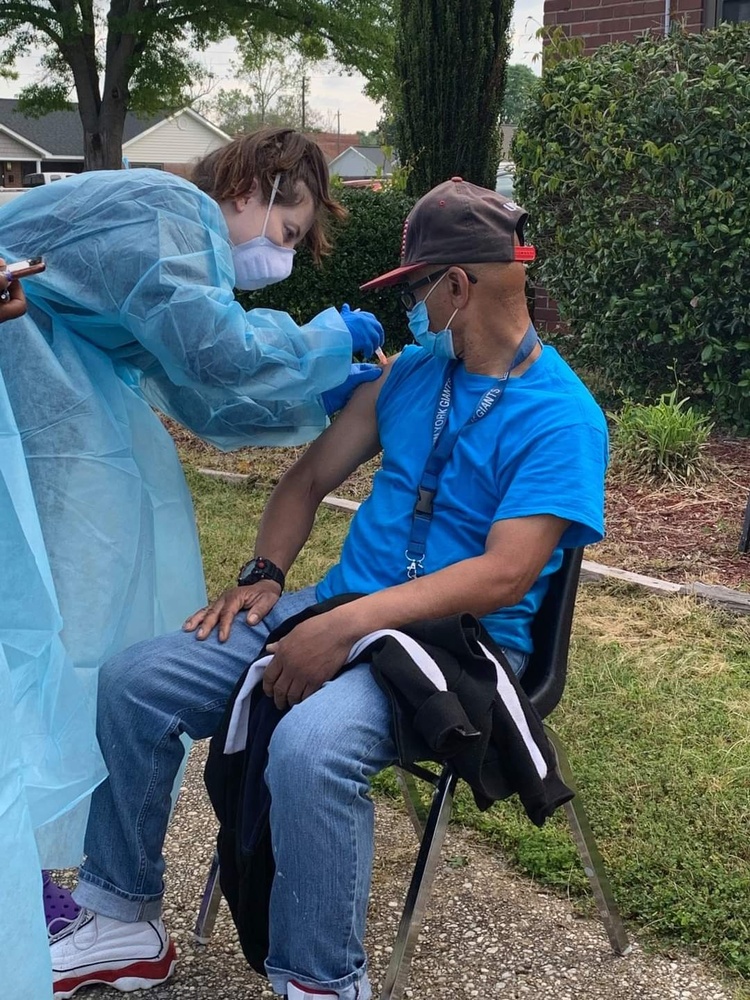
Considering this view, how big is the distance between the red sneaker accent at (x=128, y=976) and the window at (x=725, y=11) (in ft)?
23.0

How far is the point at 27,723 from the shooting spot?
2164 millimetres

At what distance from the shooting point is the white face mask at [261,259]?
2.62 m

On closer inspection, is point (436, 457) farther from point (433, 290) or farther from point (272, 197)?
point (272, 197)

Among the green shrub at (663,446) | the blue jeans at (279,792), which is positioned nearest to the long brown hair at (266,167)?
the blue jeans at (279,792)

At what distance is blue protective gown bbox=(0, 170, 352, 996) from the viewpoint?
2168 mm

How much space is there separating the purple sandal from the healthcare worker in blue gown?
0.16m

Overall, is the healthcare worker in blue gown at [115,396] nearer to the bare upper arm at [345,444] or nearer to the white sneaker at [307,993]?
the bare upper arm at [345,444]

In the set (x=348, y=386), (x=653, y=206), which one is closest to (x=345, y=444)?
(x=348, y=386)

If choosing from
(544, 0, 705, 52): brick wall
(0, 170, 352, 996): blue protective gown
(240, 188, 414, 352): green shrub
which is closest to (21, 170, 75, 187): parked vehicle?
(0, 170, 352, 996): blue protective gown

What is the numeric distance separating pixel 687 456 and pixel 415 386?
350 cm

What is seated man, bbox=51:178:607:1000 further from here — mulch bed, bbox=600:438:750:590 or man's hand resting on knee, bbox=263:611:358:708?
mulch bed, bbox=600:438:750:590

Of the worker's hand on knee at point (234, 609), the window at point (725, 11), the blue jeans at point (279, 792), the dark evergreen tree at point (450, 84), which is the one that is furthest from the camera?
the dark evergreen tree at point (450, 84)

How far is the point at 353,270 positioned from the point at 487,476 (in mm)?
6539

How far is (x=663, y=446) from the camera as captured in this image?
5.75 metres
